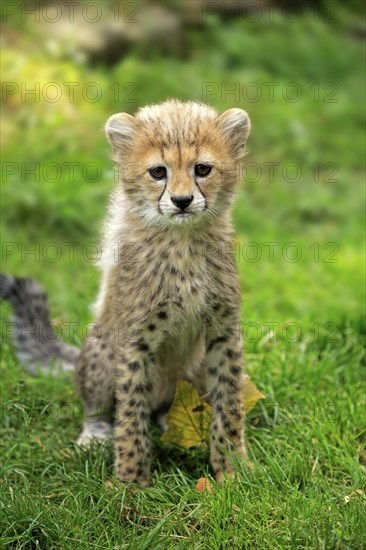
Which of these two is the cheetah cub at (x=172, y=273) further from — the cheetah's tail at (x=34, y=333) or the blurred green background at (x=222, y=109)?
the blurred green background at (x=222, y=109)

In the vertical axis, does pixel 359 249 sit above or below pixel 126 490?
above

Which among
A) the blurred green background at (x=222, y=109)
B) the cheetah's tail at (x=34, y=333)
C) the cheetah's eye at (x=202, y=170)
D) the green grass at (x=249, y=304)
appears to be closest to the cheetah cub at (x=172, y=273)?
the cheetah's eye at (x=202, y=170)

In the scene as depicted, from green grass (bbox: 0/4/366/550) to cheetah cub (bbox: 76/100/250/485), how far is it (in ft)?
0.77

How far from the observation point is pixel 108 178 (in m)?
6.96

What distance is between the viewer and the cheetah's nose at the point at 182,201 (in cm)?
351

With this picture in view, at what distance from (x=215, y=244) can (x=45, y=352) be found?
1379mm

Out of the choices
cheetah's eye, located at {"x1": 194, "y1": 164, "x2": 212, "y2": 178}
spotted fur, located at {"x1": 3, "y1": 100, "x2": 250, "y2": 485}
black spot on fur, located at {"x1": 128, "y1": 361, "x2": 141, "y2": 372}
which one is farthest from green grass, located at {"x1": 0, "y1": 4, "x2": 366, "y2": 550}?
cheetah's eye, located at {"x1": 194, "y1": 164, "x2": 212, "y2": 178}

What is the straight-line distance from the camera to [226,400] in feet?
12.9

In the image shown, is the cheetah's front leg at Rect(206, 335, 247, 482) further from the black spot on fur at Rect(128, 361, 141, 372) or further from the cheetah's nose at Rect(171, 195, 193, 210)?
the cheetah's nose at Rect(171, 195, 193, 210)

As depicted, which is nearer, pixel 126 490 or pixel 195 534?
pixel 195 534

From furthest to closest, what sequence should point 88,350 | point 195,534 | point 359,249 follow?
point 359,249 < point 88,350 < point 195,534

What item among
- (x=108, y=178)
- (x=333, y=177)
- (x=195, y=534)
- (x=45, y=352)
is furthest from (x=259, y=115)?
(x=195, y=534)

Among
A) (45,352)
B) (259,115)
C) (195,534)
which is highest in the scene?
(259,115)

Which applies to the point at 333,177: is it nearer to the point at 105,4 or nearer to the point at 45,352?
the point at 105,4
